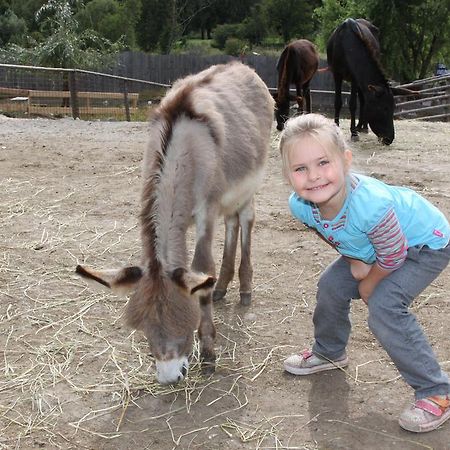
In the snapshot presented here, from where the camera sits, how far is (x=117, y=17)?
38.4m

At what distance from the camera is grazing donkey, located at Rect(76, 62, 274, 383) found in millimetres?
2873

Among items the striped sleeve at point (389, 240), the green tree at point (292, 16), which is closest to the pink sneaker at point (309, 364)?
the striped sleeve at point (389, 240)

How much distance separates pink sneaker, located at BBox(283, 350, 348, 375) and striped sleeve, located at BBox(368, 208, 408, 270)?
0.89 m

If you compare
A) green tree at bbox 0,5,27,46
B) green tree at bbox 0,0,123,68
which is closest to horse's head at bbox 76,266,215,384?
green tree at bbox 0,0,123,68

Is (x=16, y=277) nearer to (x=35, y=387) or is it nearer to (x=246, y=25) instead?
(x=35, y=387)

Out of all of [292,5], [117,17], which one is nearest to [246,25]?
[292,5]

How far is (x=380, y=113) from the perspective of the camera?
9297 millimetres

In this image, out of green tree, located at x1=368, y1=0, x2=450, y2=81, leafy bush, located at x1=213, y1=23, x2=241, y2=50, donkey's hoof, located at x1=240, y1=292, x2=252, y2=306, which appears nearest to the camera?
donkey's hoof, located at x1=240, y1=292, x2=252, y2=306

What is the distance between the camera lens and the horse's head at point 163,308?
2852 millimetres

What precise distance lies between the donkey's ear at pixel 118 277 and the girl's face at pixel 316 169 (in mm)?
883

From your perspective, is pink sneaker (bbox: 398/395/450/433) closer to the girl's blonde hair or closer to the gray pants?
the gray pants

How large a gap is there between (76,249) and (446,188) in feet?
13.3

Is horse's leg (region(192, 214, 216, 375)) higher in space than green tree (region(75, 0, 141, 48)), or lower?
lower

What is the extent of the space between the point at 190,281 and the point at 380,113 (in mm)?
7234
